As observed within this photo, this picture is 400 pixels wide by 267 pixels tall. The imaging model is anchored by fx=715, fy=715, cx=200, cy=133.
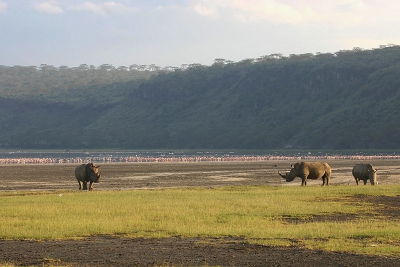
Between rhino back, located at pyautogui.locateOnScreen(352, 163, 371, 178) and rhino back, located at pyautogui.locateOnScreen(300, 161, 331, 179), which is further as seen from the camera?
rhino back, located at pyautogui.locateOnScreen(352, 163, 371, 178)

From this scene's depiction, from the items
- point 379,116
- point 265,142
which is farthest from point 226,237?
point 265,142

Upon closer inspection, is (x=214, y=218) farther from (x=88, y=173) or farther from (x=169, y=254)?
(x=88, y=173)

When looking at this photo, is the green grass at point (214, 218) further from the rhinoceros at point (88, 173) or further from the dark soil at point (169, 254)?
the rhinoceros at point (88, 173)

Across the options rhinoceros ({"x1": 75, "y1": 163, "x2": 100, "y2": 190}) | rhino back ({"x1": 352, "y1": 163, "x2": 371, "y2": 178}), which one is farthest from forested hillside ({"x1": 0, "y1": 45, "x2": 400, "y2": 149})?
rhinoceros ({"x1": 75, "y1": 163, "x2": 100, "y2": 190})

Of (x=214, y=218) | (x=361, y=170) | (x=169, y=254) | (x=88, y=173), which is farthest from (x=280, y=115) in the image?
(x=169, y=254)

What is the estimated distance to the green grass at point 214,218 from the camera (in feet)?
62.2

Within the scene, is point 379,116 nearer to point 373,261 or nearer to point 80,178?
point 80,178

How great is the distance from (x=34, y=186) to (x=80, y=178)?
5.64 m

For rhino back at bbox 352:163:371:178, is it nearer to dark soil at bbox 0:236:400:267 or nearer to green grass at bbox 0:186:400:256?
green grass at bbox 0:186:400:256

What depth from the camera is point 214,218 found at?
23.3 metres

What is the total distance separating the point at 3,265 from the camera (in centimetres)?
1541

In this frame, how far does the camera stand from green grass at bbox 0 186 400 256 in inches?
747

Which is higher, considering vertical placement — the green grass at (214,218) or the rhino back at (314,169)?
the rhino back at (314,169)

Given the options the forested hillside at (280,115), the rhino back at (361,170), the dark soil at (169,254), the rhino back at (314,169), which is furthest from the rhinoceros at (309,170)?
the forested hillside at (280,115)
